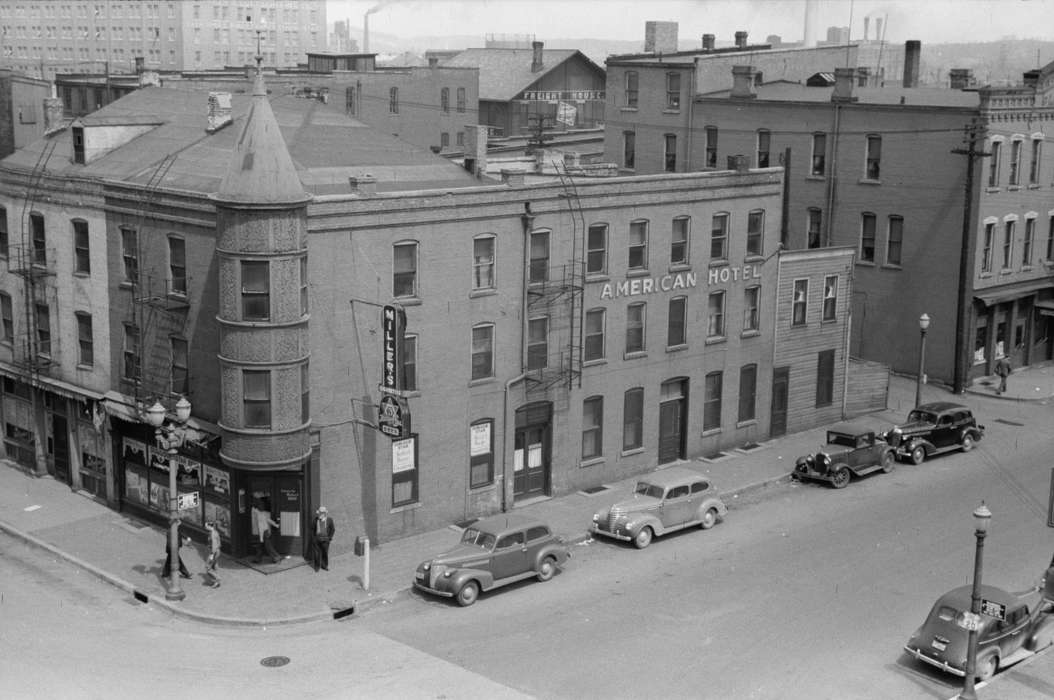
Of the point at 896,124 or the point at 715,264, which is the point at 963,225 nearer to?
the point at 896,124

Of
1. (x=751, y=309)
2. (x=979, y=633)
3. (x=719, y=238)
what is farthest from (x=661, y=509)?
(x=751, y=309)

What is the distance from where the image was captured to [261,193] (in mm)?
33250

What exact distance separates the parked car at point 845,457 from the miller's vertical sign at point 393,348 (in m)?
15.7

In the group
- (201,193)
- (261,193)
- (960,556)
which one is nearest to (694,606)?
(960,556)

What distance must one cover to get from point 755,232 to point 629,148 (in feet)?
82.4

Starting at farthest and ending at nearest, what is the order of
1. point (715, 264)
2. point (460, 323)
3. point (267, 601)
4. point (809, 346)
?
point (809, 346) < point (715, 264) < point (460, 323) < point (267, 601)

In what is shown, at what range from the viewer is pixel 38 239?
4272cm

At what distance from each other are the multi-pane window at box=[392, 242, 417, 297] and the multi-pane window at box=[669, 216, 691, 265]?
34.8 ft

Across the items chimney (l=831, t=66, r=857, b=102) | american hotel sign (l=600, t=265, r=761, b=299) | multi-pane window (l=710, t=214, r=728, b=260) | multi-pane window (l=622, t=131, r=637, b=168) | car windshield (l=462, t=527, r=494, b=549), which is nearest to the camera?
car windshield (l=462, t=527, r=494, b=549)

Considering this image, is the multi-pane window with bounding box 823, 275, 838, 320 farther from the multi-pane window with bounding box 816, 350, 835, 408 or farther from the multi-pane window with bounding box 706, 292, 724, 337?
the multi-pane window with bounding box 706, 292, 724, 337

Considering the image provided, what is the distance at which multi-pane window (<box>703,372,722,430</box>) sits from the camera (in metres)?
46.7

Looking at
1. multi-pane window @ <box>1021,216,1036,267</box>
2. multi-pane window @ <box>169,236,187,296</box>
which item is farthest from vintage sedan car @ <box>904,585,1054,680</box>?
multi-pane window @ <box>1021,216,1036,267</box>

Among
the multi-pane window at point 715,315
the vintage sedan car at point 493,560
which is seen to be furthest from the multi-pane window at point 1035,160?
the vintage sedan car at point 493,560

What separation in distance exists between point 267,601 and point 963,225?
36.2m
